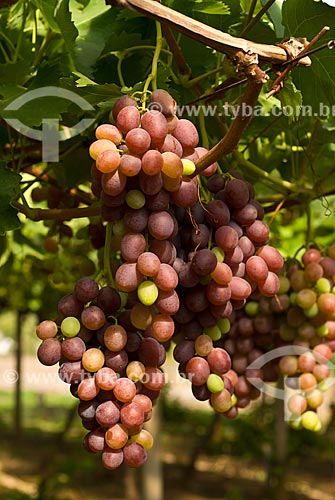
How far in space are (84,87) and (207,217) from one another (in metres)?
0.20

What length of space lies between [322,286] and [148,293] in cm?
43

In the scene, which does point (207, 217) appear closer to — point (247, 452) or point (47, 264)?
point (47, 264)

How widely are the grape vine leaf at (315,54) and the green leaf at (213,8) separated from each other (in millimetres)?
81

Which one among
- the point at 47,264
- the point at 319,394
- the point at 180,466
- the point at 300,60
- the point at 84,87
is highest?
the point at 300,60

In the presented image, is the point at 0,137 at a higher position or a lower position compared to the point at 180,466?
higher

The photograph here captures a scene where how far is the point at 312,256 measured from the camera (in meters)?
1.11

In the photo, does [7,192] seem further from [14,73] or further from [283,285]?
[283,285]

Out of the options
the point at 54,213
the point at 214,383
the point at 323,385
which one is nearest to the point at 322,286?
the point at 323,385

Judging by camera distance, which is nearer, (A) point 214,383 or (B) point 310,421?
(A) point 214,383

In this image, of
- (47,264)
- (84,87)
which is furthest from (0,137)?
(47,264)

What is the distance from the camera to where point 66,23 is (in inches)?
38.4

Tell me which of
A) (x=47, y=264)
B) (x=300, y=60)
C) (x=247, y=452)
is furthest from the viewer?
(x=247, y=452)

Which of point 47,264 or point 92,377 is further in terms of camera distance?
point 47,264

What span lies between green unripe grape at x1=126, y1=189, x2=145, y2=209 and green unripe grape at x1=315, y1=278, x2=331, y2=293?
446 mm
